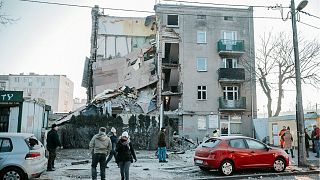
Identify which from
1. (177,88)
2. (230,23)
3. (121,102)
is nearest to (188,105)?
(177,88)

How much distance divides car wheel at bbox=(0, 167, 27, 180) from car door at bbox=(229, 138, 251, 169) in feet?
23.2

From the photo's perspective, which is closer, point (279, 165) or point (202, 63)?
point (279, 165)

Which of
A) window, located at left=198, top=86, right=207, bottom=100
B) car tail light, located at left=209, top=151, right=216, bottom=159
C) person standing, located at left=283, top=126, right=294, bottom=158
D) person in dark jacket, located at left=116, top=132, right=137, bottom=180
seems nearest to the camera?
person in dark jacket, located at left=116, top=132, right=137, bottom=180

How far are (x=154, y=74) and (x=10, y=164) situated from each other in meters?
25.3

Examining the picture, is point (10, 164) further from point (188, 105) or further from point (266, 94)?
point (266, 94)

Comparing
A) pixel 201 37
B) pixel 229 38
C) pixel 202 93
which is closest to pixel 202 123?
pixel 202 93

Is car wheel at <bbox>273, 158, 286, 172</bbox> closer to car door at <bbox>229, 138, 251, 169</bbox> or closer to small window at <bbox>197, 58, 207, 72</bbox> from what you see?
car door at <bbox>229, 138, 251, 169</bbox>

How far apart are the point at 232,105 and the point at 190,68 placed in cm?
601

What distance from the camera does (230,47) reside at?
35.3 metres

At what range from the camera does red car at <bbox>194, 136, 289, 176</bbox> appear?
11.6m

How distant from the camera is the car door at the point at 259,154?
39.5 feet

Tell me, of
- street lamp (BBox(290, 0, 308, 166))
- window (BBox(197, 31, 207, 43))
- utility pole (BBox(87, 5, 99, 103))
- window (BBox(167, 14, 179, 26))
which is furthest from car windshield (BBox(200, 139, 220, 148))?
utility pole (BBox(87, 5, 99, 103))

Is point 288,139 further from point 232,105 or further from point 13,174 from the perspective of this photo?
point 232,105

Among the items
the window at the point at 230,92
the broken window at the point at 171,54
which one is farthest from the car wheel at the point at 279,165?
the broken window at the point at 171,54
